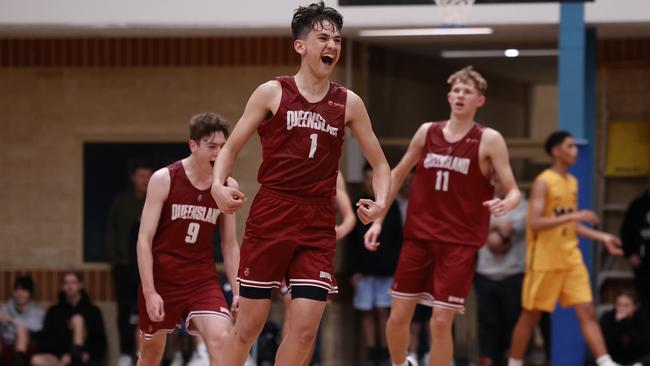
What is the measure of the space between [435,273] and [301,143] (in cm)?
245

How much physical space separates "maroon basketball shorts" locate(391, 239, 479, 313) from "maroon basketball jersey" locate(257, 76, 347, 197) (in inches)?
84.5

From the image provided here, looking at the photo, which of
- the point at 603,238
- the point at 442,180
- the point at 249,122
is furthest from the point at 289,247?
the point at 603,238

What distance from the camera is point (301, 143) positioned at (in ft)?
23.5

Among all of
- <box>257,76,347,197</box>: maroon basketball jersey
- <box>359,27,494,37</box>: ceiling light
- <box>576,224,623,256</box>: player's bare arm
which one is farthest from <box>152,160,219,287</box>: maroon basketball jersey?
<box>359,27,494,37</box>: ceiling light

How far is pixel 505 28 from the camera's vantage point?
13516 millimetres

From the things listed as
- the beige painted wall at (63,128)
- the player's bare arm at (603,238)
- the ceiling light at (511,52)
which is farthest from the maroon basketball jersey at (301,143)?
the ceiling light at (511,52)

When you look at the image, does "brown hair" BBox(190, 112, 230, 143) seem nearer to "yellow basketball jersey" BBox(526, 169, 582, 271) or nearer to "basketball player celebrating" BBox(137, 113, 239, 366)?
"basketball player celebrating" BBox(137, 113, 239, 366)

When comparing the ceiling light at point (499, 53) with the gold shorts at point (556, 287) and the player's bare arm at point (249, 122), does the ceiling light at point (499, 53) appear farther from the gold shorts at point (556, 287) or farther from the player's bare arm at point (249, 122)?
the player's bare arm at point (249, 122)

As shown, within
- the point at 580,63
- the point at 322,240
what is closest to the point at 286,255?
the point at 322,240

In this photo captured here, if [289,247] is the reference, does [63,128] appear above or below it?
above

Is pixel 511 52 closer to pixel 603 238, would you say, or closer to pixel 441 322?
pixel 603 238

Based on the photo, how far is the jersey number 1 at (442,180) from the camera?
9.36 m

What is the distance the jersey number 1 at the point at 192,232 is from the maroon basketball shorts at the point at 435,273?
1.60 m

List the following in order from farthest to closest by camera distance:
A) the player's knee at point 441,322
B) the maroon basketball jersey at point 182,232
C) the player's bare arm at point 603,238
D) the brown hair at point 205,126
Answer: the player's bare arm at point 603,238, the player's knee at point 441,322, the maroon basketball jersey at point 182,232, the brown hair at point 205,126
